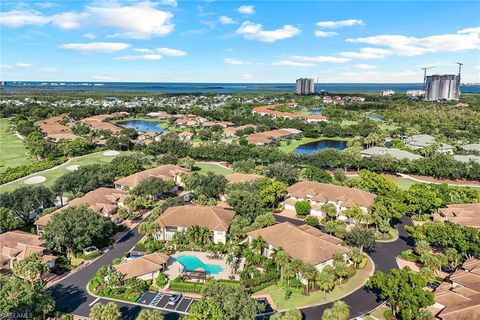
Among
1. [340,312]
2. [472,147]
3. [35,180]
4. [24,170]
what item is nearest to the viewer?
[340,312]

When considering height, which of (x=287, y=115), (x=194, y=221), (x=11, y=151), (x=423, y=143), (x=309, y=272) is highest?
(x=287, y=115)

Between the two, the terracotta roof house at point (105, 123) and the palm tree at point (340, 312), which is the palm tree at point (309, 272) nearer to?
the palm tree at point (340, 312)

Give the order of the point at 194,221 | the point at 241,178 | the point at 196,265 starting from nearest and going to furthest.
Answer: the point at 196,265, the point at 194,221, the point at 241,178

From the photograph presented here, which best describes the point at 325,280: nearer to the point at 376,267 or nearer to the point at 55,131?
the point at 376,267

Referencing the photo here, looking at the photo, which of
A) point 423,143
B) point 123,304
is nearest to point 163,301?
point 123,304

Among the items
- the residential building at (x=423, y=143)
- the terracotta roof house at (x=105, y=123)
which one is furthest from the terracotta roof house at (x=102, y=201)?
the residential building at (x=423, y=143)

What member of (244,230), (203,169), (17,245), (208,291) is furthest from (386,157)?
(17,245)
